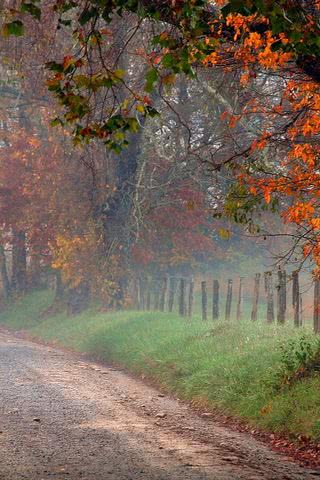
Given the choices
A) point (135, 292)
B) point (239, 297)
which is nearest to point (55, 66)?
point (239, 297)

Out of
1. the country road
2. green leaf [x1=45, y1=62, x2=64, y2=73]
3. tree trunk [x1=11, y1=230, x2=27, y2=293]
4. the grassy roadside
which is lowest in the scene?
the country road

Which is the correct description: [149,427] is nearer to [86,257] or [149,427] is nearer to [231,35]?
[231,35]

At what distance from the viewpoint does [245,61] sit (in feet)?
40.4

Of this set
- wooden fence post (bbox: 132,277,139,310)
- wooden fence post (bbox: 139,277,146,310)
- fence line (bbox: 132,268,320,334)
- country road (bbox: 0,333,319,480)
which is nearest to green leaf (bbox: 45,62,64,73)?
country road (bbox: 0,333,319,480)

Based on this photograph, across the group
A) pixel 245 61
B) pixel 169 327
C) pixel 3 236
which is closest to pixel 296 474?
pixel 245 61

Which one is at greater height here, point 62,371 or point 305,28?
point 305,28

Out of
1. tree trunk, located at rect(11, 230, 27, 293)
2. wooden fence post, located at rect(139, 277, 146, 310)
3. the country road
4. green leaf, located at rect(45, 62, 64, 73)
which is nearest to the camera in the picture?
green leaf, located at rect(45, 62, 64, 73)

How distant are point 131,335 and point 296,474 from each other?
15864 millimetres

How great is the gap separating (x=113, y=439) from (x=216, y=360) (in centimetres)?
613

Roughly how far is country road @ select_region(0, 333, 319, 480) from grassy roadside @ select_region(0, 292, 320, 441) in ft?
1.95

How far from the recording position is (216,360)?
57.6 ft

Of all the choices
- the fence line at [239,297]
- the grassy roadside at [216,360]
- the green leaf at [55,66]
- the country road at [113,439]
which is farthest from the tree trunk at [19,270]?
the green leaf at [55,66]

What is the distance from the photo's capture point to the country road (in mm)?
9609

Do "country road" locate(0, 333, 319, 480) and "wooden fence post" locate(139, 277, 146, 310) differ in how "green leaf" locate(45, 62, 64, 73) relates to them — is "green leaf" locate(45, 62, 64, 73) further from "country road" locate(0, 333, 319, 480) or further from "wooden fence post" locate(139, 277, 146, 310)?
"wooden fence post" locate(139, 277, 146, 310)
